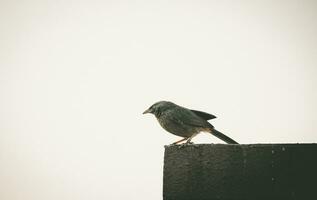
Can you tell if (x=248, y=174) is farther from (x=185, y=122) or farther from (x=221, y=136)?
(x=185, y=122)

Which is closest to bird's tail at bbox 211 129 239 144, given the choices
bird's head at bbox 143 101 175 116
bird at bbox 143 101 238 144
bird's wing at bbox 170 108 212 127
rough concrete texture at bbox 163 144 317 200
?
bird at bbox 143 101 238 144

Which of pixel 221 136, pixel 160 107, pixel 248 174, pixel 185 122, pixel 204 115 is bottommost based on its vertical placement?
pixel 248 174

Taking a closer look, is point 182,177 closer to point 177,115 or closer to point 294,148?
point 294,148

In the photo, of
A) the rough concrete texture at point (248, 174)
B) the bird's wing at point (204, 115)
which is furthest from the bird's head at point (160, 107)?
the rough concrete texture at point (248, 174)

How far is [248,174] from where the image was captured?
290 centimetres

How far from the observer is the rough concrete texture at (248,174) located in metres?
2.85

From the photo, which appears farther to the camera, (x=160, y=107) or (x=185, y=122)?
(x=160, y=107)

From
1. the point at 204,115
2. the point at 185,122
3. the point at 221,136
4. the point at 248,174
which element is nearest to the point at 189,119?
the point at 185,122

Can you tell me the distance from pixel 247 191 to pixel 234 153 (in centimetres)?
36

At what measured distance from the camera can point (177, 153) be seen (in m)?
3.11

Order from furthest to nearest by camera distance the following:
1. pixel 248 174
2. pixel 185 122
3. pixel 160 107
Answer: pixel 160 107 < pixel 185 122 < pixel 248 174

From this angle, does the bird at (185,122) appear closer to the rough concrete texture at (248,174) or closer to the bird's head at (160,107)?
the bird's head at (160,107)

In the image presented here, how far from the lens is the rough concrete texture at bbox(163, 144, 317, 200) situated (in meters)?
2.85

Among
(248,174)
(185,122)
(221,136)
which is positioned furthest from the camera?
(185,122)
